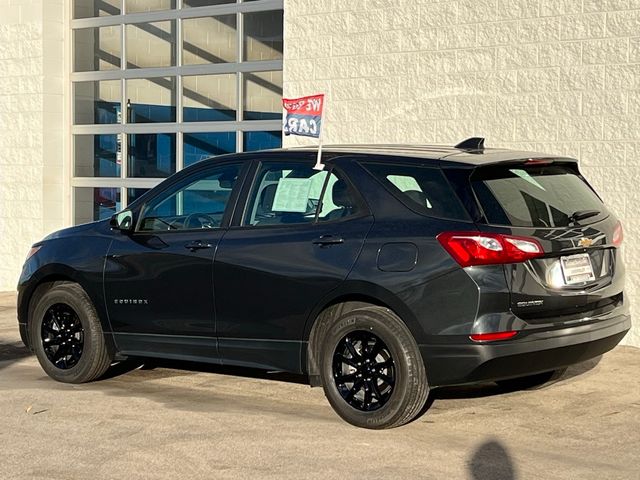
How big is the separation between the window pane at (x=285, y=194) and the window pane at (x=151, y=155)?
6081mm

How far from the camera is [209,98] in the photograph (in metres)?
13.1

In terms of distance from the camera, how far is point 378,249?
21.9 ft

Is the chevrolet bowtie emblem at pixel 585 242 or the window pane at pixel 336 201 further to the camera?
Result: the window pane at pixel 336 201

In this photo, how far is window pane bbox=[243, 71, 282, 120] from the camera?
12.6 m

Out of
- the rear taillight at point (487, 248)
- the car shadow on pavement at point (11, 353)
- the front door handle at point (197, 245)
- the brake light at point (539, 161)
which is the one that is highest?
the brake light at point (539, 161)

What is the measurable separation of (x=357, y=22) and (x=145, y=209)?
4076mm

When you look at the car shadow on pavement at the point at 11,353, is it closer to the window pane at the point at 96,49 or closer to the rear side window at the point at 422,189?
the rear side window at the point at 422,189

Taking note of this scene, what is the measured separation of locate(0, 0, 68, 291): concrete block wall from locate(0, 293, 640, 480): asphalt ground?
18.9 feet

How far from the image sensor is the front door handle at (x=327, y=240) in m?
6.87

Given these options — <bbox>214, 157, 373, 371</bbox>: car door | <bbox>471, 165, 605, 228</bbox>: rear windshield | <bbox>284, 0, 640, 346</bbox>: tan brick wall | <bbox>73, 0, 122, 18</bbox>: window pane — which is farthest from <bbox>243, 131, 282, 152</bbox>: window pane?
<bbox>471, 165, 605, 228</bbox>: rear windshield

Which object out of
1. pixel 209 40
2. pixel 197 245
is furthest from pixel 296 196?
pixel 209 40

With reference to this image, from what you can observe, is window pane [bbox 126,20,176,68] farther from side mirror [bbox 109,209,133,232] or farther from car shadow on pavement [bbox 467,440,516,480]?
car shadow on pavement [bbox 467,440,516,480]

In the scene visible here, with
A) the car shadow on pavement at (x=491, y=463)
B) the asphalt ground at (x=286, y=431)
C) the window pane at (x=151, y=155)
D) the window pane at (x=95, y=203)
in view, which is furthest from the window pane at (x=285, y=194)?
the window pane at (x=95, y=203)

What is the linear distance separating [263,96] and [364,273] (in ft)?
20.7
